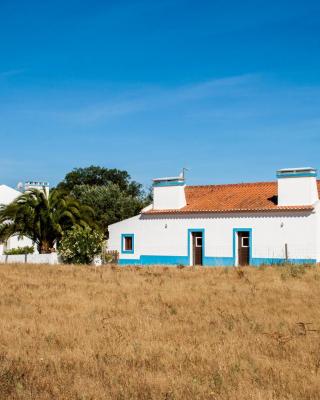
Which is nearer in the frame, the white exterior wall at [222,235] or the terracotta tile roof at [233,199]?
the white exterior wall at [222,235]

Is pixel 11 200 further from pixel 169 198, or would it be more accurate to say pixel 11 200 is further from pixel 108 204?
pixel 169 198

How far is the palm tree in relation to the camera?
106ft

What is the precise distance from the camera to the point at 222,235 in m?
35.5

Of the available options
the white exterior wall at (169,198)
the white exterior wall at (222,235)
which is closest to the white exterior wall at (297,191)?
the white exterior wall at (222,235)

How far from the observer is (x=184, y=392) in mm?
7219

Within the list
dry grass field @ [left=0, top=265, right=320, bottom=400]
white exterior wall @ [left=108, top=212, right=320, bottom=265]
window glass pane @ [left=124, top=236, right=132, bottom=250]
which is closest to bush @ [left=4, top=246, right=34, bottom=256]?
white exterior wall @ [left=108, top=212, right=320, bottom=265]

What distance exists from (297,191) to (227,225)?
Answer: 4452mm

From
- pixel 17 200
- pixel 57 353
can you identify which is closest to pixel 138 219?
pixel 17 200

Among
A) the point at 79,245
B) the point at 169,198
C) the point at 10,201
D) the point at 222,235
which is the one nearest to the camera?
the point at 79,245

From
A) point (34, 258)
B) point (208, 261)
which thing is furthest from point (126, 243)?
point (34, 258)

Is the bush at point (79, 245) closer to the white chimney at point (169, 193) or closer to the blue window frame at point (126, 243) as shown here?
the blue window frame at point (126, 243)

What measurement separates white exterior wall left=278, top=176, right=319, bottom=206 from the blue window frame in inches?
405

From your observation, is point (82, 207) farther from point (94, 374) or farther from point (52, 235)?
point (94, 374)

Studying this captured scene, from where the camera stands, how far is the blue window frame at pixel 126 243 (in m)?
39.2
